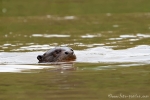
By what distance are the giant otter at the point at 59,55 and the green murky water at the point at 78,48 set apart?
0.25 meters

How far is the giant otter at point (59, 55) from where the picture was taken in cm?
1288

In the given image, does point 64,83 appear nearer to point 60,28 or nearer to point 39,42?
point 39,42

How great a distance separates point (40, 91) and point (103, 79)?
148 cm

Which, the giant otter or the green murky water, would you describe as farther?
the giant otter

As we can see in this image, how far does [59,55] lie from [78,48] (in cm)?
303

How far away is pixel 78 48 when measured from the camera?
52.6 feet

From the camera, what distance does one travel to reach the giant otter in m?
12.9

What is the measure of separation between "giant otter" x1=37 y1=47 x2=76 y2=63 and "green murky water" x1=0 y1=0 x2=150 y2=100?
0.81 feet

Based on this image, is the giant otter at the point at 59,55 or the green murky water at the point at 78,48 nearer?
the green murky water at the point at 78,48

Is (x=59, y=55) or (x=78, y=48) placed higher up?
(x=78, y=48)

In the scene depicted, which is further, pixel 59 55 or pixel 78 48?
pixel 78 48

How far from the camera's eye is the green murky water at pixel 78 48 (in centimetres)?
887

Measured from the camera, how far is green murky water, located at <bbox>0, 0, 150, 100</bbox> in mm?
8867

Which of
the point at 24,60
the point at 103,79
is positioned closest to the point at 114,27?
the point at 24,60
